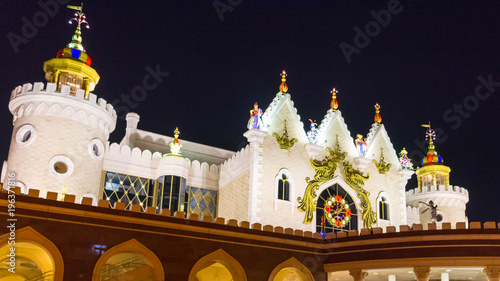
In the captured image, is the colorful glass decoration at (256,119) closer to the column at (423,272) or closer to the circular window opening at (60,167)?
the circular window opening at (60,167)

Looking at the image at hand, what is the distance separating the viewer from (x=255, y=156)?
120 feet

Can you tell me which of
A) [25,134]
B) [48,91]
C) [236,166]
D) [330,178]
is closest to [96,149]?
[25,134]

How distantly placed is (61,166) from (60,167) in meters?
0.09

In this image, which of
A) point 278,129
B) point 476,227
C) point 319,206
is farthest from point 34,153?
point 476,227

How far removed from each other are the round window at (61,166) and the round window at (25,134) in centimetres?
205

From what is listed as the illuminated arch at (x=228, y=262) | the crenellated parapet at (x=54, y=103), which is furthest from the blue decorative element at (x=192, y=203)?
the illuminated arch at (x=228, y=262)

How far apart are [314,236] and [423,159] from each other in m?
32.1

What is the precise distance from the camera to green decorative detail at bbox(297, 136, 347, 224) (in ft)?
122

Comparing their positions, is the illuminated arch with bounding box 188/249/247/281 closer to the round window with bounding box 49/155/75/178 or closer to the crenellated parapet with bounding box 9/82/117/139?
the round window with bounding box 49/155/75/178

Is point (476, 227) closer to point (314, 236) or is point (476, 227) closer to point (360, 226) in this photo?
point (314, 236)

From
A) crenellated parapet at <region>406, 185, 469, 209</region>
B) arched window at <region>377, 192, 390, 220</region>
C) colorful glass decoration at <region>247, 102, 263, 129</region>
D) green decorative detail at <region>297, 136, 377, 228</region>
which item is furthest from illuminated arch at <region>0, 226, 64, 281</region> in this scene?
crenellated parapet at <region>406, 185, 469, 209</region>

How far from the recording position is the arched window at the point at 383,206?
41.1 m

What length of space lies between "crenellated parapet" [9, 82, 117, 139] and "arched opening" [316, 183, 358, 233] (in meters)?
17.7

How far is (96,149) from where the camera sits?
35.3 meters
